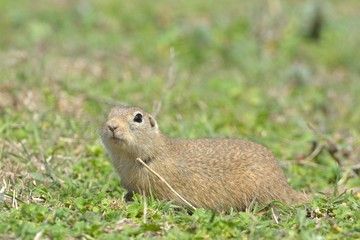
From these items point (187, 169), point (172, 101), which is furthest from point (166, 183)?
point (172, 101)

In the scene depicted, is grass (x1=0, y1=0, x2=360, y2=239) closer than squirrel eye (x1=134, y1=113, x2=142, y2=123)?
Yes

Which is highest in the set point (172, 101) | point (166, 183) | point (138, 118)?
point (138, 118)

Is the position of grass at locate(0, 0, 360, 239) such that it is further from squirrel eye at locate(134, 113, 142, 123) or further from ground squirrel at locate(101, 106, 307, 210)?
squirrel eye at locate(134, 113, 142, 123)

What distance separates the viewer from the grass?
4449mm

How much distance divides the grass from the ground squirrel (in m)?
0.17

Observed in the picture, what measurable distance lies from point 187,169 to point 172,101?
3018mm

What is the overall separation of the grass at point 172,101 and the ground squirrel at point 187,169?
0.17 m

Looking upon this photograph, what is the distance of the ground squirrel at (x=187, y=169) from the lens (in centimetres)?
505

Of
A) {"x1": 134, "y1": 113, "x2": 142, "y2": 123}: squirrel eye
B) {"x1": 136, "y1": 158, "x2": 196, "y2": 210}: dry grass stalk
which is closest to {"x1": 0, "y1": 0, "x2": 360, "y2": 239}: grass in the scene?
{"x1": 136, "y1": 158, "x2": 196, "y2": 210}: dry grass stalk

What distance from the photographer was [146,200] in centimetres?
490

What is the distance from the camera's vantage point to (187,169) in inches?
204

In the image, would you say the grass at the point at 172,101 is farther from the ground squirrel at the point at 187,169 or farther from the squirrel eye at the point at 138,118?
the squirrel eye at the point at 138,118

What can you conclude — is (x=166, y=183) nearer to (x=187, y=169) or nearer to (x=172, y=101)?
(x=187, y=169)

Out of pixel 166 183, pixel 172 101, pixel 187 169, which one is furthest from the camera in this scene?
pixel 172 101
